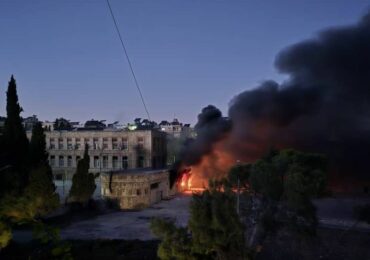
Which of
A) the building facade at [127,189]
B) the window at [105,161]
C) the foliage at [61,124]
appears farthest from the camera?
the foliage at [61,124]

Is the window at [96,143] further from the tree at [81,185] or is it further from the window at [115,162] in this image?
the tree at [81,185]

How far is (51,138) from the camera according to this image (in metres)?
67.9

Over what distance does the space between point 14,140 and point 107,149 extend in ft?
98.1

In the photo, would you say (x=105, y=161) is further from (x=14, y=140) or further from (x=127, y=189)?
(x=14, y=140)

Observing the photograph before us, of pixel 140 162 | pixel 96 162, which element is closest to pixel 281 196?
pixel 140 162

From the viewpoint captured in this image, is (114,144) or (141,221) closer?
(141,221)

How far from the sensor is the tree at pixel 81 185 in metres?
38.3

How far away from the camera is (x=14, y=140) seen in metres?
35.5

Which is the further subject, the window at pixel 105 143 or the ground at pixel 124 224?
the window at pixel 105 143

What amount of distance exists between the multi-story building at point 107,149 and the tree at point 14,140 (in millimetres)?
28132

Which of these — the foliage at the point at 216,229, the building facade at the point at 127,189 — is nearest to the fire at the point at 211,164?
the building facade at the point at 127,189

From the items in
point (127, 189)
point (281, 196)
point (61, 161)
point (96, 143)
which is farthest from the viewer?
point (61, 161)

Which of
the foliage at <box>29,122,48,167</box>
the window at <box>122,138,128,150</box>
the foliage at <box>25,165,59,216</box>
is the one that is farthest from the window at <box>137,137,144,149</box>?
the foliage at <box>25,165,59,216</box>

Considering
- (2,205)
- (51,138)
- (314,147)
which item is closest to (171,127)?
(51,138)
